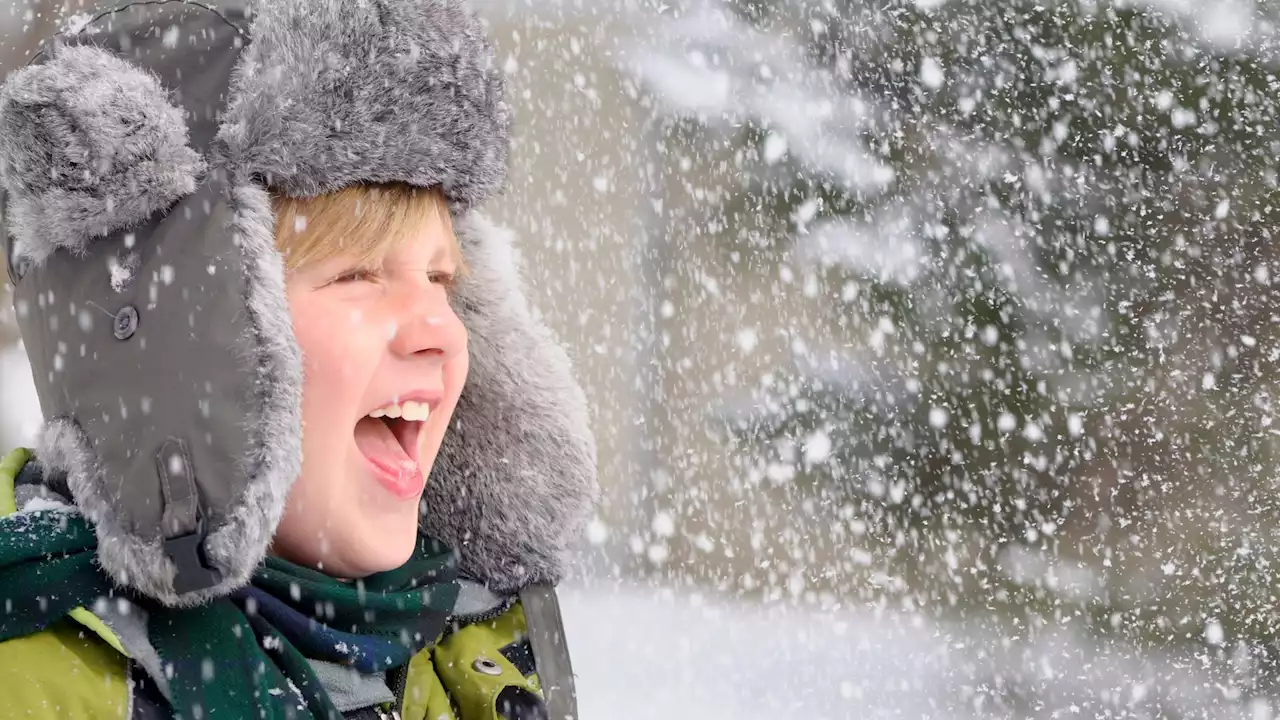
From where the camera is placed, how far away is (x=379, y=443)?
128 centimetres

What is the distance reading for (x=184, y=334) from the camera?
1056 millimetres

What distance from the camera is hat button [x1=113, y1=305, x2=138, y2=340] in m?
1.06

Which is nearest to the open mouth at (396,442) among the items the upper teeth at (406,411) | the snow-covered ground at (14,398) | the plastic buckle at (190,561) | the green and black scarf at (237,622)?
the upper teeth at (406,411)

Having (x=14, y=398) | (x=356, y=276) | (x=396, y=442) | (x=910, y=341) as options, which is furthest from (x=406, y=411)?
(x=14, y=398)

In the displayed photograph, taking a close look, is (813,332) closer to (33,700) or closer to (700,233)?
(700,233)

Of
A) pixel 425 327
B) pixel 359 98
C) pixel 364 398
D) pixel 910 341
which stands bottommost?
pixel 364 398

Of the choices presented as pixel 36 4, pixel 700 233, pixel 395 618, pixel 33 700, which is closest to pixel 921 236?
pixel 700 233

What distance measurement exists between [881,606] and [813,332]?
166 cm

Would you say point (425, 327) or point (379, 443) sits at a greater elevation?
point (425, 327)

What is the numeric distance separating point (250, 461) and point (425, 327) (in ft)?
0.85

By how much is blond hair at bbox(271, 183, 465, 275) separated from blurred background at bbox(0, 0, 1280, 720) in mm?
2863

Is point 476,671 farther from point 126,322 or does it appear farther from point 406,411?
point 126,322

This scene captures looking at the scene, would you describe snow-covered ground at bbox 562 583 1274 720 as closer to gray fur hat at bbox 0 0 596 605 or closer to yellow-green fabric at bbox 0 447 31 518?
yellow-green fabric at bbox 0 447 31 518

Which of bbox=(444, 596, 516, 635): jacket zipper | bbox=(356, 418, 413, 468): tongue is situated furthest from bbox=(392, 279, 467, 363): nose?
bbox=(444, 596, 516, 635): jacket zipper
